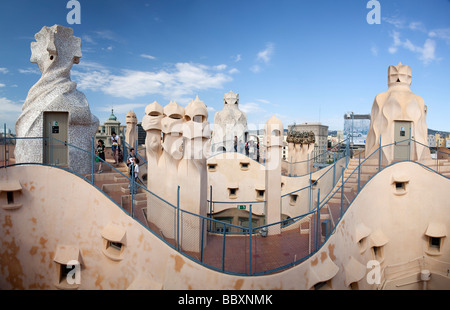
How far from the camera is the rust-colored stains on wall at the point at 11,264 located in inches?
282

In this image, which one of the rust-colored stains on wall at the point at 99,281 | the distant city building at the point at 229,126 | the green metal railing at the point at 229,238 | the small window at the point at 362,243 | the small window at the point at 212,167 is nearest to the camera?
the green metal railing at the point at 229,238

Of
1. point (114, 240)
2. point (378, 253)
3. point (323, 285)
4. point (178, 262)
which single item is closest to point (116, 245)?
point (114, 240)

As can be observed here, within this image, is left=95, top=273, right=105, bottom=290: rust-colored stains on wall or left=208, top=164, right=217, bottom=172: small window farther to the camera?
left=208, top=164, right=217, bottom=172: small window

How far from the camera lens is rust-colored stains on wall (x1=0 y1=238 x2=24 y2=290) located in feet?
23.5

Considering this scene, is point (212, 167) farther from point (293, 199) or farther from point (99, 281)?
point (99, 281)

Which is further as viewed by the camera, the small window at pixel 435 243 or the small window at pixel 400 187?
the small window at pixel 435 243

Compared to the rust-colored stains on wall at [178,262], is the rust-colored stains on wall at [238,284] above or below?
below

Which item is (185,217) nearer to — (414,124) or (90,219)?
(90,219)

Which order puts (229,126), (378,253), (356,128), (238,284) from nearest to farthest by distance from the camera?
1. (238,284)
2. (378,253)
3. (229,126)
4. (356,128)

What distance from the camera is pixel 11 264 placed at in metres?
7.20

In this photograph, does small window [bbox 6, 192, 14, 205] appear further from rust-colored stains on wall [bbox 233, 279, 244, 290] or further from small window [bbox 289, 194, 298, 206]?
small window [bbox 289, 194, 298, 206]

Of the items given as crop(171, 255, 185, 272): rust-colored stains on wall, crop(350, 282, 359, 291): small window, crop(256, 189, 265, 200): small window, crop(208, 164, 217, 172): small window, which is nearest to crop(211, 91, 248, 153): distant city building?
crop(208, 164, 217, 172): small window

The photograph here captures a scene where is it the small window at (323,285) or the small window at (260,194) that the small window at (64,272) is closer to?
the small window at (323,285)
